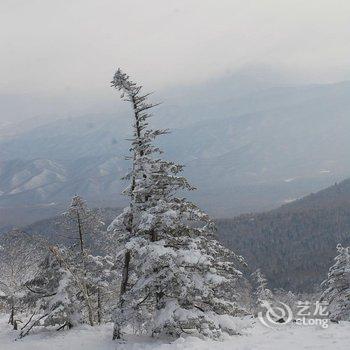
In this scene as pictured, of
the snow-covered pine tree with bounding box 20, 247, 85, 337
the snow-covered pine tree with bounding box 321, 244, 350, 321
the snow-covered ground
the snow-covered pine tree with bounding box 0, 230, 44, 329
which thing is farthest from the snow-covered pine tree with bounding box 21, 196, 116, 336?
the snow-covered pine tree with bounding box 321, 244, 350, 321

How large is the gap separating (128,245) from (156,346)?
14.2 feet

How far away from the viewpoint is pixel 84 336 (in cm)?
2517

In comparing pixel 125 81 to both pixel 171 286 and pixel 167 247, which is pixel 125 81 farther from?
pixel 171 286

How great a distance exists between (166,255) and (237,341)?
180 inches

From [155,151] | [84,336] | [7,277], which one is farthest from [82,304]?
[7,277]

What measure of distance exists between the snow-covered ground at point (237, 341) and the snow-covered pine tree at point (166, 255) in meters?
0.83

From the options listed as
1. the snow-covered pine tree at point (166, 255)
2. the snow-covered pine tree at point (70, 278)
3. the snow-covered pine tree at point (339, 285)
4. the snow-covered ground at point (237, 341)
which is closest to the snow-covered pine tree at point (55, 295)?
the snow-covered pine tree at point (70, 278)

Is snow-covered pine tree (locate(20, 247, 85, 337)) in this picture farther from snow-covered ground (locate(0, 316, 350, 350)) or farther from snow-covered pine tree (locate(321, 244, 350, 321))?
snow-covered pine tree (locate(321, 244, 350, 321))

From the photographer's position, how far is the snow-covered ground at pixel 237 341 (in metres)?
18.2

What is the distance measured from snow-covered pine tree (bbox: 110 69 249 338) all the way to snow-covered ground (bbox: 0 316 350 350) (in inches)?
32.6

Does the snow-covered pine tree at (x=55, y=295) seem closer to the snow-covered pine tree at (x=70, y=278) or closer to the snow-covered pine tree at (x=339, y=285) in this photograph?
the snow-covered pine tree at (x=70, y=278)

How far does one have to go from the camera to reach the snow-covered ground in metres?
18.2

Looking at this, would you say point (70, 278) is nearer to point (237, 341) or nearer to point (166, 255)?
point (166, 255)

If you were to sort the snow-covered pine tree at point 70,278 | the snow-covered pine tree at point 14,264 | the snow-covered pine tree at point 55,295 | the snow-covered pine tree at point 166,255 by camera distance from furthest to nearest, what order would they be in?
the snow-covered pine tree at point 14,264
the snow-covered pine tree at point 70,278
the snow-covered pine tree at point 55,295
the snow-covered pine tree at point 166,255
